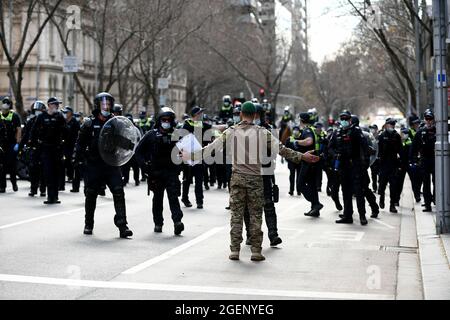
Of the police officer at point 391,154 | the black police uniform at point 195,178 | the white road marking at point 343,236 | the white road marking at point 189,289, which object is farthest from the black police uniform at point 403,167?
the white road marking at point 189,289

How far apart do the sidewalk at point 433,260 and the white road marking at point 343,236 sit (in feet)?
2.86

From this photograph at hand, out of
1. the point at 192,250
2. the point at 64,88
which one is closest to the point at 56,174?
the point at 192,250

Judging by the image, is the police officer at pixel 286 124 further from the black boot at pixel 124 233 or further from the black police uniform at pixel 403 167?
the black boot at pixel 124 233

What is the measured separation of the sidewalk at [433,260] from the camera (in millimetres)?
8773

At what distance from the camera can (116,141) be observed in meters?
13.2

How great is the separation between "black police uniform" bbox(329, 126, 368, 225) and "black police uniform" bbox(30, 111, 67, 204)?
554 centimetres

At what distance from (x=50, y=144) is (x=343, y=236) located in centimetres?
666

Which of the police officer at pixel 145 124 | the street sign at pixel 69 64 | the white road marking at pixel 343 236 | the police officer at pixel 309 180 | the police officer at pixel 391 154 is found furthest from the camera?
the street sign at pixel 69 64

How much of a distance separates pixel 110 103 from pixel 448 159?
16.0ft

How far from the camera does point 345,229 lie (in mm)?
14742

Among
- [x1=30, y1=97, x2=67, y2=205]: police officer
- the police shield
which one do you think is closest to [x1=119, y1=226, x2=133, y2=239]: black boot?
the police shield

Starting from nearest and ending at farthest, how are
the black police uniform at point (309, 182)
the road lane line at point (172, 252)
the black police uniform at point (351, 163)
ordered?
the road lane line at point (172, 252), the black police uniform at point (351, 163), the black police uniform at point (309, 182)

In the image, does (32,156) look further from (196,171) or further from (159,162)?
(159,162)
